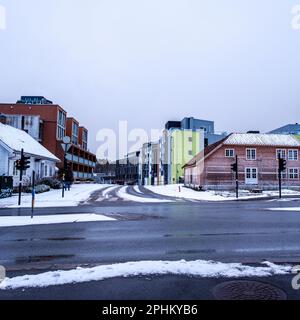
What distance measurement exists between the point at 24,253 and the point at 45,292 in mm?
3443

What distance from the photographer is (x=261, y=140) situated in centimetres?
4553

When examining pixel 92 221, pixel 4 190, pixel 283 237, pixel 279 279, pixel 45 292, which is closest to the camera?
pixel 45 292

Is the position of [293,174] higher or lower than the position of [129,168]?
lower

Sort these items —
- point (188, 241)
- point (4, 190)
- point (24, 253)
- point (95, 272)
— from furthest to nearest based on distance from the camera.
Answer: point (4, 190) < point (188, 241) < point (24, 253) < point (95, 272)

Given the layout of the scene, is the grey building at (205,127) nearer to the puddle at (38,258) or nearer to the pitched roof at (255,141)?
the pitched roof at (255,141)

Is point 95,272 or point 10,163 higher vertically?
point 10,163

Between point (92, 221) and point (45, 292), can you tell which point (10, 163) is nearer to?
point (92, 221)

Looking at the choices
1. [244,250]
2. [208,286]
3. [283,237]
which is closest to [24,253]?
[208,286]

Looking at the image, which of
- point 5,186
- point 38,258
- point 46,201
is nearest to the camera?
point 38,258

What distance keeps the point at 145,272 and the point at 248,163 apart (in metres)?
40.3

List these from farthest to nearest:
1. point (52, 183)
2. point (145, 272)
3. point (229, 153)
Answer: point (229, 153)
point (52, 183)
point (145, 272)

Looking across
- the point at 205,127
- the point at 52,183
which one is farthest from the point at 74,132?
the point at 52,183

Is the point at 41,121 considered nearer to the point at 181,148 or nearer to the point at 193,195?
the point at 181,148

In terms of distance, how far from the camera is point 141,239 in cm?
970
